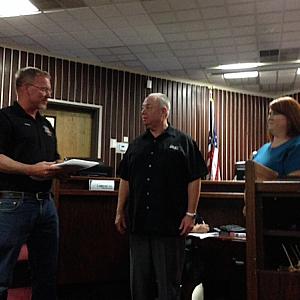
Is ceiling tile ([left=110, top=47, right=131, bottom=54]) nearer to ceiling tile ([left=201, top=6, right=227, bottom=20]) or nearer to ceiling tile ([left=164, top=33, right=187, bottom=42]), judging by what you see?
ceiling tile ([left=164, top=33, right=187, bottom=42])

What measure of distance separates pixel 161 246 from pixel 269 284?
74cm

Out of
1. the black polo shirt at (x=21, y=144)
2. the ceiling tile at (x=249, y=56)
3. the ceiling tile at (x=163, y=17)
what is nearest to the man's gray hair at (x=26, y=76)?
the black polo shirt at (x=21, y=144)

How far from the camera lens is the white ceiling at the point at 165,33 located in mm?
4270

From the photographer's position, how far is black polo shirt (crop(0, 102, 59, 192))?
190 cm

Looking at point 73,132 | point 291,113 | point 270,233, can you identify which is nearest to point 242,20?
point 291,113

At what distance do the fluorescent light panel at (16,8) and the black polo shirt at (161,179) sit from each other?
2.78m

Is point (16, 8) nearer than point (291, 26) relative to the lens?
Yes

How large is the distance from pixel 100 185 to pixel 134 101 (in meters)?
3.22

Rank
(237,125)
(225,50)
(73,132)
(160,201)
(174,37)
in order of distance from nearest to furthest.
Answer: (160,201) → (174,37) → (225,50) → (73,132) → (237,125)

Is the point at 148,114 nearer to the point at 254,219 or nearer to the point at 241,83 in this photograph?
the point at 254,219

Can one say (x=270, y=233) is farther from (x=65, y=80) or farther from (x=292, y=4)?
(x=65, y=80)

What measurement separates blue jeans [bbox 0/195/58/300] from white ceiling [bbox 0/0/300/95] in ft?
9.32

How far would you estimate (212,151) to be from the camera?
6.74 meters

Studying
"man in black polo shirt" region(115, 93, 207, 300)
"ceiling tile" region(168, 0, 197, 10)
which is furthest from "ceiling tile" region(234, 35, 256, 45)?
"man in black polo shirt" region(115, 93, 207, 300)
